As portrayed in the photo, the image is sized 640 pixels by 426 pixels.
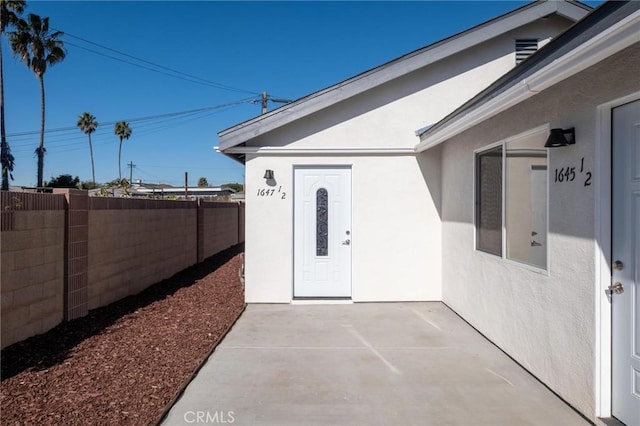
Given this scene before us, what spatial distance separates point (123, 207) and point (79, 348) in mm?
2882

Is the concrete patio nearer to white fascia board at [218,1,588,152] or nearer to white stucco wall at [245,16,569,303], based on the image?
white stucco wall at [245,16,569,303]

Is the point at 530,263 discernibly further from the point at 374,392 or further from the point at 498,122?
the point at 374,392

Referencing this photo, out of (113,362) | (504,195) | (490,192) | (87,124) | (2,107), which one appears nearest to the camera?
(113,362)

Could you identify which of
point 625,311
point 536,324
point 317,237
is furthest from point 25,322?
point 625,311

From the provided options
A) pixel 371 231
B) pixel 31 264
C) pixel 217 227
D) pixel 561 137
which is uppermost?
pixel 561 137

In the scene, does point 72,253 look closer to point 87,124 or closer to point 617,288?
point 617,288

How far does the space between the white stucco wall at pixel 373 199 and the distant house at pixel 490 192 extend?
0.08ft

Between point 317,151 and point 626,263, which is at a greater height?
point 317,151

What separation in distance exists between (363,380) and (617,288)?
7.63 ft

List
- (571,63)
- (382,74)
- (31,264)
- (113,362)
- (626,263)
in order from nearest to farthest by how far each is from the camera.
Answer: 1. (571,63)
2. (626,263)
3. (113,362)
4. (31,264)
5. (382,74)

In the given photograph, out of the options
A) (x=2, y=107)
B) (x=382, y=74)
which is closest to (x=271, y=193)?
(x=382, y=74)

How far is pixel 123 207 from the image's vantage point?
7094mm

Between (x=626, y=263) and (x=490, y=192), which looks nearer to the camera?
(x=626, y=263)

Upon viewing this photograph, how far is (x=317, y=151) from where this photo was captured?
7262mm
